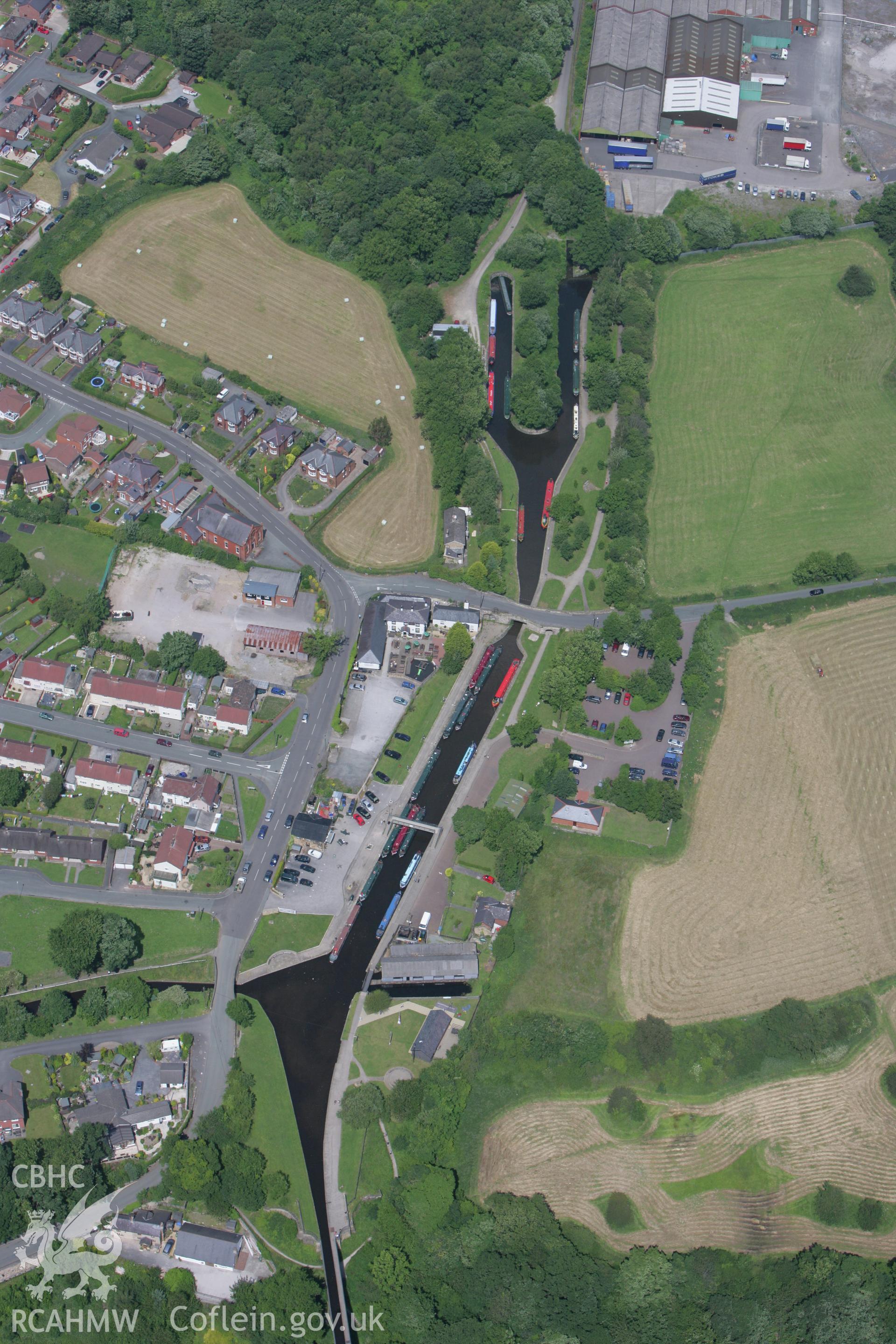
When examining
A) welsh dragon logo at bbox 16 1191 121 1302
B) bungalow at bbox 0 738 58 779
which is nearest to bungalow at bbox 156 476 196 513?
bungalow at bbox 0 738 58 779

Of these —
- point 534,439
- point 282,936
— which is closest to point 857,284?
point 534,439

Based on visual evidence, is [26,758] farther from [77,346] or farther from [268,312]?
[268,312]

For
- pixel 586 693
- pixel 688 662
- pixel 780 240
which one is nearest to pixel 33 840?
pixel 586 693

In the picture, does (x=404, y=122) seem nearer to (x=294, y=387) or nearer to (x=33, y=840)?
(x=294, y=387)

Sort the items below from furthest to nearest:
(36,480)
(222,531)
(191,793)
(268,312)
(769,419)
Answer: (268,312) → (769,419) → (36,480) → (222,531) → (191,793)

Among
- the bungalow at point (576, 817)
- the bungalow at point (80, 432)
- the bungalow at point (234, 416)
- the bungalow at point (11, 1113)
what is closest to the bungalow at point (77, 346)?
the bungalow at point (80, 432)

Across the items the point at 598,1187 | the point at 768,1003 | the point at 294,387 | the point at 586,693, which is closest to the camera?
the point at 598,1187

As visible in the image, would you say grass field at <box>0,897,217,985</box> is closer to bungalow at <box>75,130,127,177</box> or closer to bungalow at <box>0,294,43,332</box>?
bungalow at <box>0,294,43,332</box>
